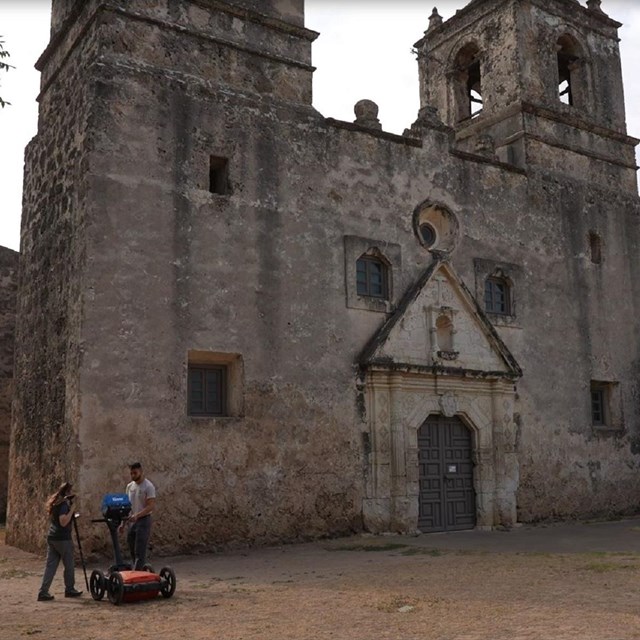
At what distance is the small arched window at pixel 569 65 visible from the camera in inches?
725


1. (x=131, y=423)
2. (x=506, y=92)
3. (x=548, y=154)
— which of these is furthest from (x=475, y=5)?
(x=131, y=423)

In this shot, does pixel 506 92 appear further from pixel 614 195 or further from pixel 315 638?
pixel 315 638

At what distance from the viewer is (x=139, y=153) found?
11.8 metres

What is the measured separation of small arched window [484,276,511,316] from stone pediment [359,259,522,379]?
0.70 metres

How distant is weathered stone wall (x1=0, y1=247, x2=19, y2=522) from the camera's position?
1767 cm

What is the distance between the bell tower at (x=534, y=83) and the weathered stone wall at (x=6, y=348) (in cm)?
1042

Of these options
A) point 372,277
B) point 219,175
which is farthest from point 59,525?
point 372,277

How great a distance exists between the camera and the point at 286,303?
1270 cm

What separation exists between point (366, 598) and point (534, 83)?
12.8 metres

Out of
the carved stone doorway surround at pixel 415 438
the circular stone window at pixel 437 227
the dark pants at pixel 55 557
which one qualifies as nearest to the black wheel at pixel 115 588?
the dark pants at pixel 55 557

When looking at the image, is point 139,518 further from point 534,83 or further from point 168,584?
point 534,83

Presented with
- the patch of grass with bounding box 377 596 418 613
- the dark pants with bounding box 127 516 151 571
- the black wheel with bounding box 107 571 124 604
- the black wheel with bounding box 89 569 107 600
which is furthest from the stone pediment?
the black wheel with bounding box 107 571 124 604

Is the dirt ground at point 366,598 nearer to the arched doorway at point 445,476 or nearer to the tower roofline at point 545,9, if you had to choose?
the arched doorway at point 445,476

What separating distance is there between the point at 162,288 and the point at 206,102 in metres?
3.06
